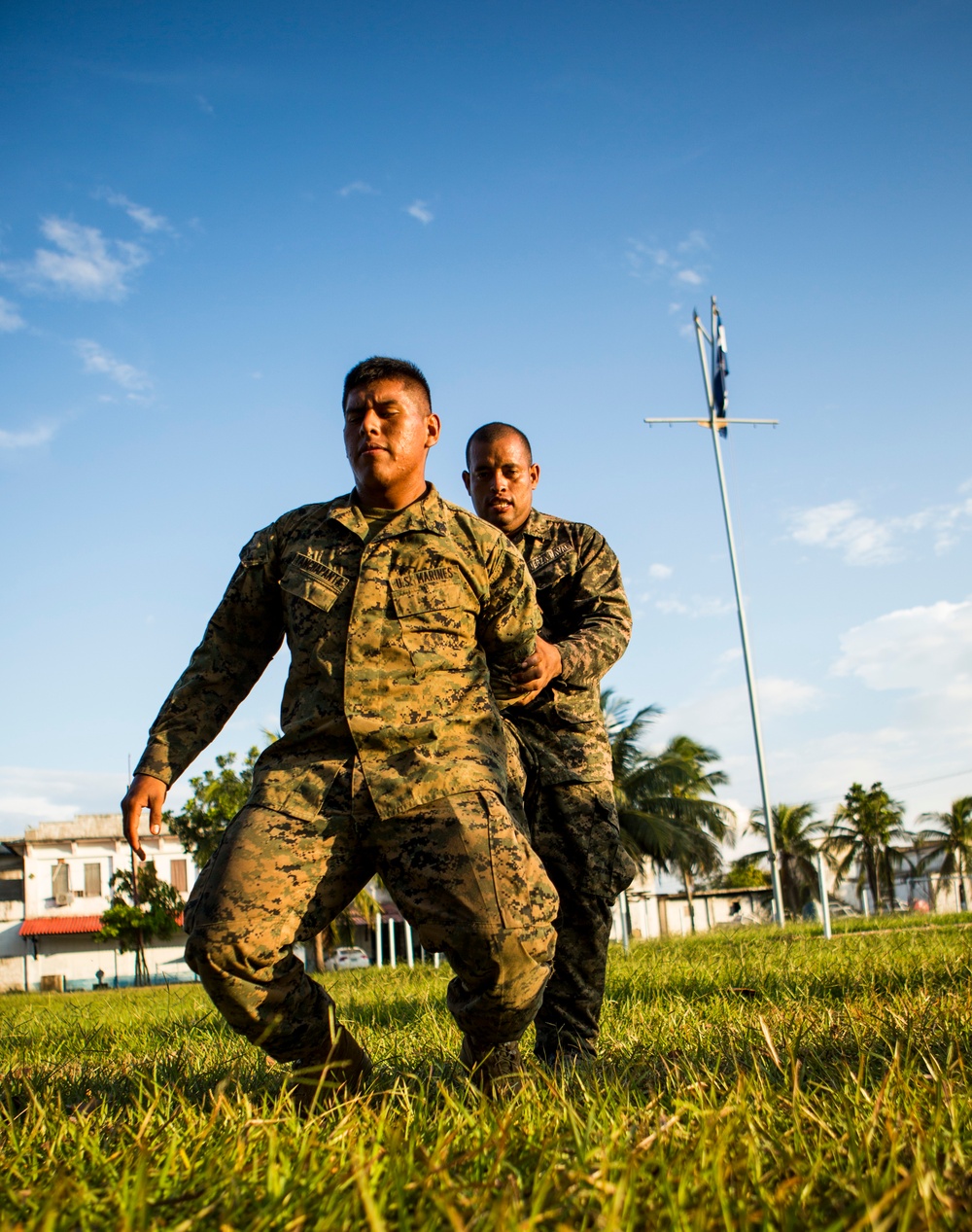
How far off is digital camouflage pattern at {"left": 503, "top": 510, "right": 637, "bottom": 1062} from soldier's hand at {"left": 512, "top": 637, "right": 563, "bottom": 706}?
0.18 meters

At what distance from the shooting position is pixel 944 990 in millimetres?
3666

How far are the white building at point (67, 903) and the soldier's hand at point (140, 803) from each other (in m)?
49.8

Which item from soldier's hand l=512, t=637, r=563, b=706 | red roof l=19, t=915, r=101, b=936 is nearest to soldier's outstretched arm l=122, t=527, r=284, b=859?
soldier's hand l=512, t=637, r=563, b=706

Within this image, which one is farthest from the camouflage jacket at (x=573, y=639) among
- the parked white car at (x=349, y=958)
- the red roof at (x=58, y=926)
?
the red roof at (x=58, y=926)

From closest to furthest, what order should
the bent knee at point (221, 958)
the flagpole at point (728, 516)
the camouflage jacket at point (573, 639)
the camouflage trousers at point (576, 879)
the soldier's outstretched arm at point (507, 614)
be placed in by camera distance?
the bent knee at point (221, 958) → the soldier's outstretched arm at point (507, 614) → the camouflage trousers at point (576, 879) → the camouflage jacket at point (573, 639) → the flagpole at point (728, 516)

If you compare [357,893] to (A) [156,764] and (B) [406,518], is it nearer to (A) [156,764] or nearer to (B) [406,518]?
(A) [156,764]

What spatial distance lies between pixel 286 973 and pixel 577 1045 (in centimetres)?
116

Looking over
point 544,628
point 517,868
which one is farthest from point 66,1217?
point 544,628

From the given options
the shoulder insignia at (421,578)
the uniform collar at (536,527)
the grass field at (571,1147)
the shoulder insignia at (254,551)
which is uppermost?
the uniform collar at (536,527)

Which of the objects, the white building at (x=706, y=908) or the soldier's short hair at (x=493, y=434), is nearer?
the soldier's short hair at (x=493, y=434)

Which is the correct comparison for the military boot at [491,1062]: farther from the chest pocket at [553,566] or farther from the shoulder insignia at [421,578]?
the chest pocket at [553,566]

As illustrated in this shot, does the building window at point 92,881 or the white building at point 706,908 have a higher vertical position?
the building window at point 92,881

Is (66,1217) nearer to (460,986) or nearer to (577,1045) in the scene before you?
(460,986)

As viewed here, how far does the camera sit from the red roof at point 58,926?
50062 millimetres
